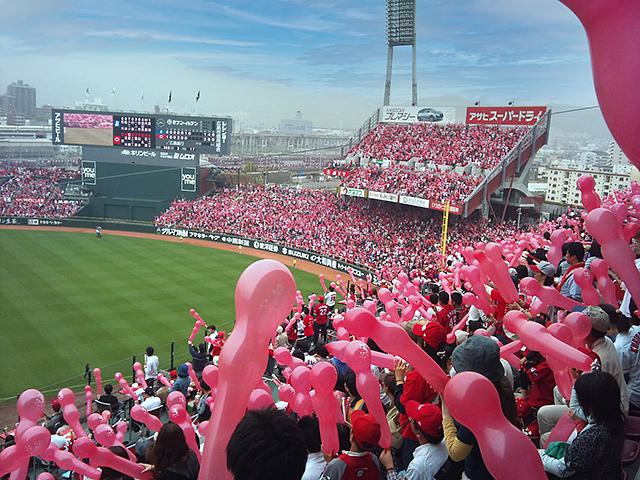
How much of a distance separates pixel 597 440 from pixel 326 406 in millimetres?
1261

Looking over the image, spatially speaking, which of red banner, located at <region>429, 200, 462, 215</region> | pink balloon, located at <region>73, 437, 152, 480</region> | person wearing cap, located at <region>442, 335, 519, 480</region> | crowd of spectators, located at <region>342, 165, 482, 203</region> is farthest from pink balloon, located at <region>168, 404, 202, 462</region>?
crowd of spectators, located at <region>342, 165, 482, 203</region>

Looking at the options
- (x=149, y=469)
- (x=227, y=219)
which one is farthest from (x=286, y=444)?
(x=227, y=219)

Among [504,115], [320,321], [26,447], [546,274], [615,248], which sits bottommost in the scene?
[320,321]

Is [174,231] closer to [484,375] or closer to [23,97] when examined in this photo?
[484,375]

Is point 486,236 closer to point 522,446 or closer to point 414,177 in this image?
point 414,177

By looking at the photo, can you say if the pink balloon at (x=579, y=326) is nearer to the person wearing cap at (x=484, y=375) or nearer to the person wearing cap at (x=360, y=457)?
the person wearing cap at (x=484, y=375)

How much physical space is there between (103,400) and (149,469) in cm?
514

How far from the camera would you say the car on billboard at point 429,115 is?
34812mm

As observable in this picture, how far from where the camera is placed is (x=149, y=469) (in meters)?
2.98

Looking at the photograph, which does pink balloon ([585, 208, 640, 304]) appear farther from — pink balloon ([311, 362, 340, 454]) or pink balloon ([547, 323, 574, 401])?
pink balloon ([311, 362, 340, 454])

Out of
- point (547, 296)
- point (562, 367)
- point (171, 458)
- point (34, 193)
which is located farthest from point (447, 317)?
point (34, 193)

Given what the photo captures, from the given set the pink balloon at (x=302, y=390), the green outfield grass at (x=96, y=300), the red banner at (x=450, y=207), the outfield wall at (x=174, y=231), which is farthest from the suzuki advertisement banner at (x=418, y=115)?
the pink balloon at (x=302, y=390)

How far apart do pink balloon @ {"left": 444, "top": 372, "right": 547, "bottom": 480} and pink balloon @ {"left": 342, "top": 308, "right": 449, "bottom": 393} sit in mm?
763

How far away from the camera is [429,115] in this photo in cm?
3519
